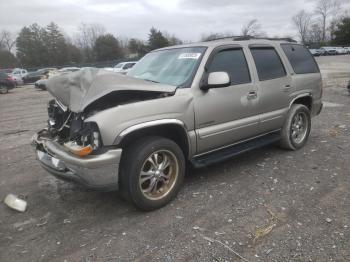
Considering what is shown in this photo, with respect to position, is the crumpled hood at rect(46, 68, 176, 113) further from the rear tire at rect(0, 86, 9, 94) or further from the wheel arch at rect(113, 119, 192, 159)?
the rear tire at rect(0, 86, 9, 94)

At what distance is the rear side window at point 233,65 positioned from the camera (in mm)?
4391

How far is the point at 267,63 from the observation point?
5.10 metres

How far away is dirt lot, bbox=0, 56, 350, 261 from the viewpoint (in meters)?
3.03

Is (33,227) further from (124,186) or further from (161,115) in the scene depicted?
(161,115)

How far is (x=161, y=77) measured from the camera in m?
4.41

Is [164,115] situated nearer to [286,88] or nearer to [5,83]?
[286,88]

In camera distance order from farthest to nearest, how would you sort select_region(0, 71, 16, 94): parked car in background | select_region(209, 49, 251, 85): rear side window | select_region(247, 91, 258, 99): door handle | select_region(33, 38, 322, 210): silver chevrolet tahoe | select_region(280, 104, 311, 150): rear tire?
select_region(0, 71, 16, 94): parked car in background
select_region(280, 104, 311, 150): rear tire
select_region(247, 91, 258, 99): door handle
select_region(209, 49, 251, 85): rear side window
select_region(33, 38, 322, 210): silver chevrolet tahoe

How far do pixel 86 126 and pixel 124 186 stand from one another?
743 millimetres

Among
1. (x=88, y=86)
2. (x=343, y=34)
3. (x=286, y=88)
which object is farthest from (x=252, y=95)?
(x=343, y=34)

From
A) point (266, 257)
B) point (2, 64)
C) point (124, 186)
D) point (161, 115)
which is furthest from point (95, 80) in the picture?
point (2, 64)

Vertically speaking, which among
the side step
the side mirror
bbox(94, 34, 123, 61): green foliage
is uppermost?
bbox(94, 34, 123, 61): green foliage

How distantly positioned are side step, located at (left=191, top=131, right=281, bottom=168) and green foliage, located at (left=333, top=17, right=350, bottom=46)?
262 feet

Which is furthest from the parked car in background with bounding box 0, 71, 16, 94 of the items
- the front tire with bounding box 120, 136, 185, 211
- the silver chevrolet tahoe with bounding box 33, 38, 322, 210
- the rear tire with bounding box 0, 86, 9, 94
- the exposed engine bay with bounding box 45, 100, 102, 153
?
the front tire with bounding box 120, 136, 185, 211

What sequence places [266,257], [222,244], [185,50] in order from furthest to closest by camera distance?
[185,50]
[222,244]
[266,257]
